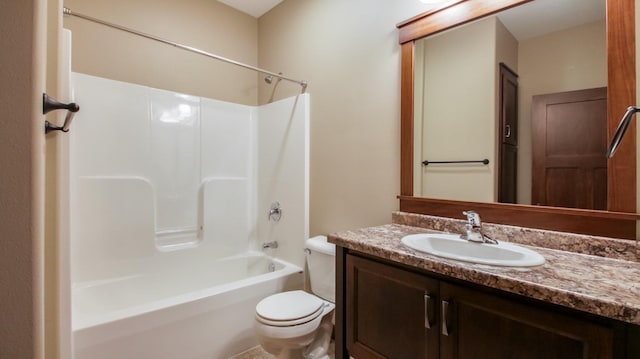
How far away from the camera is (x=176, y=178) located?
2.42 m

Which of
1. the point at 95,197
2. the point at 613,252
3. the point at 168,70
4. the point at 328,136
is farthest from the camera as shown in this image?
the point at 168,70

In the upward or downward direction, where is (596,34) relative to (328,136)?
upward

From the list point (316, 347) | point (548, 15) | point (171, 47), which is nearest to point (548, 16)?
point (548, 15)

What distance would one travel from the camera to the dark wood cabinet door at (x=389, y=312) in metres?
1.05

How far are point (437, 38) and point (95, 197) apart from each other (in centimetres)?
243

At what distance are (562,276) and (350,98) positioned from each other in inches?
60.6

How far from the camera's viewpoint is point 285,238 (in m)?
2.51

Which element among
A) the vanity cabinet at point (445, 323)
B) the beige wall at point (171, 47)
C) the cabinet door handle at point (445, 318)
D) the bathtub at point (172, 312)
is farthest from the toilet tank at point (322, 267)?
the beige wall at point (171, 47)

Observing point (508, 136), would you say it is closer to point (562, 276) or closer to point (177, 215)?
point (562, 276)

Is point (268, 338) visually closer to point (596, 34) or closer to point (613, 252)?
point (613, 252)

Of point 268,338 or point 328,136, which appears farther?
point 328,136

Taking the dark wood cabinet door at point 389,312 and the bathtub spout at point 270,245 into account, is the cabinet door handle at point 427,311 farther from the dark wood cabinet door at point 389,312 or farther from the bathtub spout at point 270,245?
the bathtub spout at point 270,245

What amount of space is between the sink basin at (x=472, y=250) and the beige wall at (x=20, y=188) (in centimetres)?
109

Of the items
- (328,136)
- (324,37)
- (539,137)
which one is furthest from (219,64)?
(539,137)
